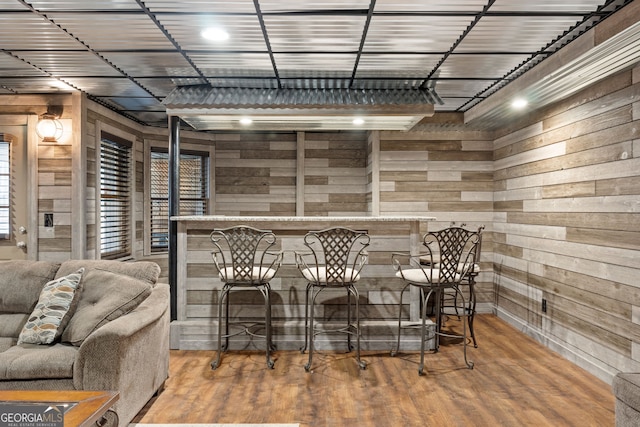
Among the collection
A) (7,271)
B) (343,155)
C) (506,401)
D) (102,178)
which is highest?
(343,155)

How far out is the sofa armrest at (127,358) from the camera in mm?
2250

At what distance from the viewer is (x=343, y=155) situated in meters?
6.39

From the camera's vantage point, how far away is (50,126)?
14.2 feet

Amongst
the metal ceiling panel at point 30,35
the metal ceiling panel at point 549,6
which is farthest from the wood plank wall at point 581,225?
the metal ceiling panel at point 30,35

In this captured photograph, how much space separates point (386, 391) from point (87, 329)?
78.0 inches

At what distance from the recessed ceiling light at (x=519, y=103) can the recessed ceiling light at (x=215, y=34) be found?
2696 millimetres

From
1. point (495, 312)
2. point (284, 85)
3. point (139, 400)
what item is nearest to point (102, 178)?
point (284, 85)

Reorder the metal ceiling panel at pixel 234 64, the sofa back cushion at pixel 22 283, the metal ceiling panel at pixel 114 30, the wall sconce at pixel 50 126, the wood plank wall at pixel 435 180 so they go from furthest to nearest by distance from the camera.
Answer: the wood plank wall at pixel 435 180, the wall sconce at pixel 50 126, the metal ceiling panel at pixel 234 64, the sofa back cushion at pixel 22 283, the metal ceiling panel at pixel 114 30

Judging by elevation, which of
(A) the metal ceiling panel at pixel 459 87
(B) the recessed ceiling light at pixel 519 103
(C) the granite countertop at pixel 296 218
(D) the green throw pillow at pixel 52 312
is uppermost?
(A) the metal ceiling panel at pixel 459 87

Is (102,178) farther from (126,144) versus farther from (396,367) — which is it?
(396,367)

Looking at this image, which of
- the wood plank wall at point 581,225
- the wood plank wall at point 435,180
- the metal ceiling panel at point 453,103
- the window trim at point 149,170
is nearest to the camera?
the wood plank wall at point 581,225

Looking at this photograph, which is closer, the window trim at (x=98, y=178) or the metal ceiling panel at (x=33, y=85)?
the metal ceiling panel at (x=33, y=85)

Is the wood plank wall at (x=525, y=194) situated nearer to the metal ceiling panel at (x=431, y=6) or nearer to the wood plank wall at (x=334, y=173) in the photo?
the wood plank wall at (x=334, y=173)

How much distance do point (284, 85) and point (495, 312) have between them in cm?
375
